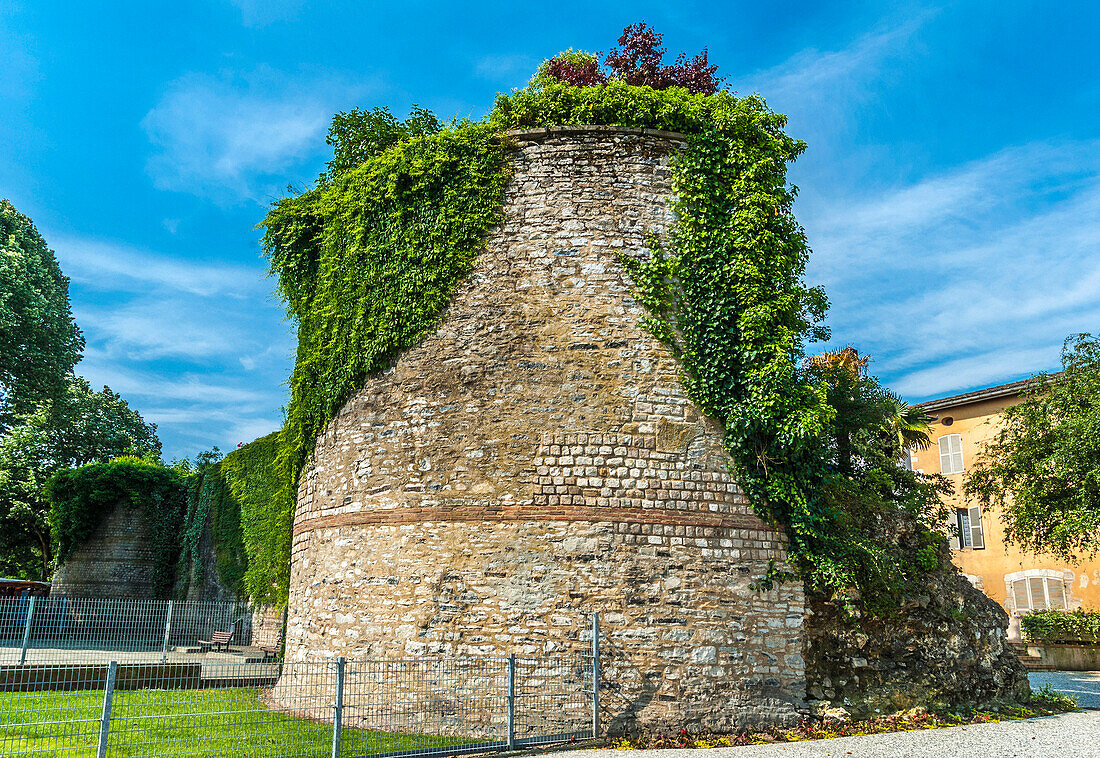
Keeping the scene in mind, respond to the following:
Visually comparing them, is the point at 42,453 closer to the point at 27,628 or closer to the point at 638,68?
the point at 27,628

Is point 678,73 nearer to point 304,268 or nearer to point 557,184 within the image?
point 557,184

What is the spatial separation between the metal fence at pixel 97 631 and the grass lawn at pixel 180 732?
6224mm

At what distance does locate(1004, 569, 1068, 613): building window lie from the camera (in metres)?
24.5

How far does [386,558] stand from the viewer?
391 inches

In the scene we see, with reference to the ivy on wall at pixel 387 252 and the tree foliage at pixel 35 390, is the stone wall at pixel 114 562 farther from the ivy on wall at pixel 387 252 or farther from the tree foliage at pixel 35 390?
the ivy on wall at pixel 387 252

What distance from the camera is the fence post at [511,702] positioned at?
833 cm

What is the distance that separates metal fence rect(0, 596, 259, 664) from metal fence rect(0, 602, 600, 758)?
5.04 meters

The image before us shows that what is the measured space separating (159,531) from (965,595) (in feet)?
81.9

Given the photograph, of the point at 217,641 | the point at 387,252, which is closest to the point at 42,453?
the point at 217,641

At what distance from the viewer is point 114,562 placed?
25891 millimetres

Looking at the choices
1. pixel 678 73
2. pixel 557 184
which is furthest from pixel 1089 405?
pixel 557 184

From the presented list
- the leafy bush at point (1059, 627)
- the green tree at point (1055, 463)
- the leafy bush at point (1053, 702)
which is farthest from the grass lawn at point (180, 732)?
the leafy bush at point (1059, 627)

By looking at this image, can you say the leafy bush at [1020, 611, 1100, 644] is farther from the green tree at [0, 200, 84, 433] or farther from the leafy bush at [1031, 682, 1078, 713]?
the green tree at [0, 200, 84, 433]

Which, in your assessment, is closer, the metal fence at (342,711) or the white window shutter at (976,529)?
the metal fence at (342,711)
